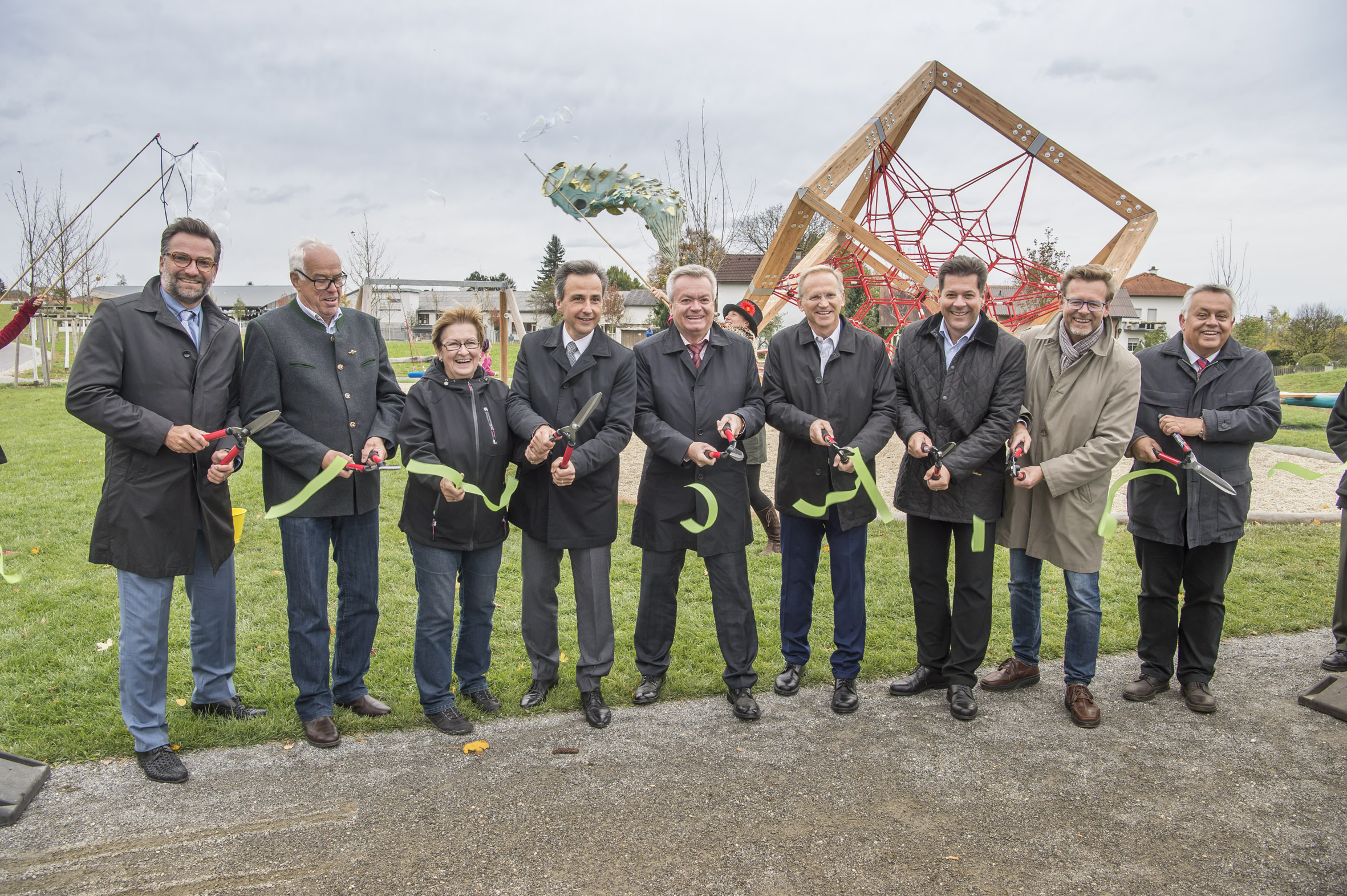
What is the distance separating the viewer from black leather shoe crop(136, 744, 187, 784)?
11.2 ft

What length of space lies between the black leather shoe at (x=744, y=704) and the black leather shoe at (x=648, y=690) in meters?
0.39

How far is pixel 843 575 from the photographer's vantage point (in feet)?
14.0

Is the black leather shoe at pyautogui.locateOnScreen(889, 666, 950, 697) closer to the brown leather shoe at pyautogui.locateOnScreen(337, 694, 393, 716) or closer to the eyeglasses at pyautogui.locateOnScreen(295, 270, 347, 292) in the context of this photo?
the brown leather shoe at pyautogui.locateOnScreen(337, 694, 393, 716)

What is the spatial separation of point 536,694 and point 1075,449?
3039 mm

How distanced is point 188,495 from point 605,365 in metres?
1.98

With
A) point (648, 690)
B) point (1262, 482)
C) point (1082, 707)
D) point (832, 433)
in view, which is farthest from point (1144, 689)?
point (1262, 482)

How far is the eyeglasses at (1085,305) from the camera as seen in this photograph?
403 centimetres

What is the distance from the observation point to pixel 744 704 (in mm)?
4051

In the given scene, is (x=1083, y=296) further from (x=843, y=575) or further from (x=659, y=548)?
(x=659, y=548)

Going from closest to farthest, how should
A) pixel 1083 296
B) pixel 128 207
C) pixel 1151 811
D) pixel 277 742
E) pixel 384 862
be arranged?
pixel 384 862 → pixel 1151 811 → pixel 277 742 → pixel 1083 296 → pixel 128 207

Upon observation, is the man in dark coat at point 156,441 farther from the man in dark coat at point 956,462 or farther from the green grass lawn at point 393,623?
the man in dark coat at point 956,462

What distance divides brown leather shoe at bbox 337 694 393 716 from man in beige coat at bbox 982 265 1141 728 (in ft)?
10.9

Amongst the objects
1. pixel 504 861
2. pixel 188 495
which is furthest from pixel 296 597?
pixel 504 861

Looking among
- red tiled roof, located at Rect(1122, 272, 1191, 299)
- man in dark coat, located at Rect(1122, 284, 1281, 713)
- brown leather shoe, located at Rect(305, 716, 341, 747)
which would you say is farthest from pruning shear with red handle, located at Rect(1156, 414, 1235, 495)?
red tiled roof, located at Rect(1122, 272, 1191, 299)
